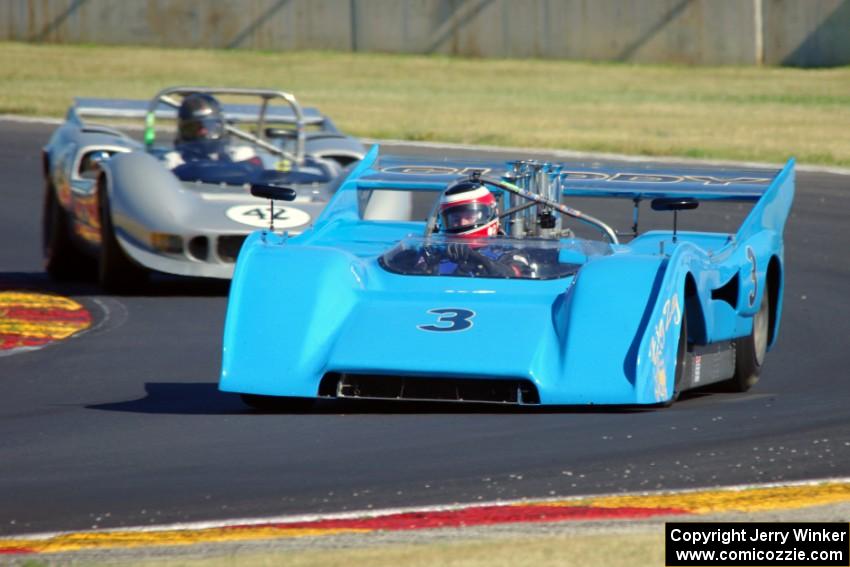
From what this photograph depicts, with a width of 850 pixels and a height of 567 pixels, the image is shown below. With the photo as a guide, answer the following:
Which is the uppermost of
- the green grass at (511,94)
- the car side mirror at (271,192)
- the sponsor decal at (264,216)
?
the car side mirror at (271,192)

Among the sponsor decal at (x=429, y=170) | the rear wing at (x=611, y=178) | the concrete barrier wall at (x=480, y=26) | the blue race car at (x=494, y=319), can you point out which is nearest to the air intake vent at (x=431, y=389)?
the blue race car at (x=494, y=319)

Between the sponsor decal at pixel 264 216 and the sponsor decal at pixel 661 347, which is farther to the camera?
the sponsor decal at pixel 264 216

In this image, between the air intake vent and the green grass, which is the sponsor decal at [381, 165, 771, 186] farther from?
the green grass

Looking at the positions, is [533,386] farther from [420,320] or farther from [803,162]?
[803,162]

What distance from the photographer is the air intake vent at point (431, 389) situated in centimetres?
657

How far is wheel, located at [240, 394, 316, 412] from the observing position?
22.5 feet

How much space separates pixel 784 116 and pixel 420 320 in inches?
743

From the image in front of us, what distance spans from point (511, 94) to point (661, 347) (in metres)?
23.0

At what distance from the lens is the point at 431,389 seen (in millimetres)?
6625

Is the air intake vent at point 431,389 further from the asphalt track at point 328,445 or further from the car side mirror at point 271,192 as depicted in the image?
the car side mirror at point 271,192

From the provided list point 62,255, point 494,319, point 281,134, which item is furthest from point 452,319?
point 281,134

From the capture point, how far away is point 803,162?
61.6 feet

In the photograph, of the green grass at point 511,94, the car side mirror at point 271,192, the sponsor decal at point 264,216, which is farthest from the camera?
the green grass at point 511,94

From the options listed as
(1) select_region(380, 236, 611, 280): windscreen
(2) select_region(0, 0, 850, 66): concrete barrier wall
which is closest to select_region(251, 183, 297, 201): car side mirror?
(1) select_region(380, 236, 611, 280): windscreen
